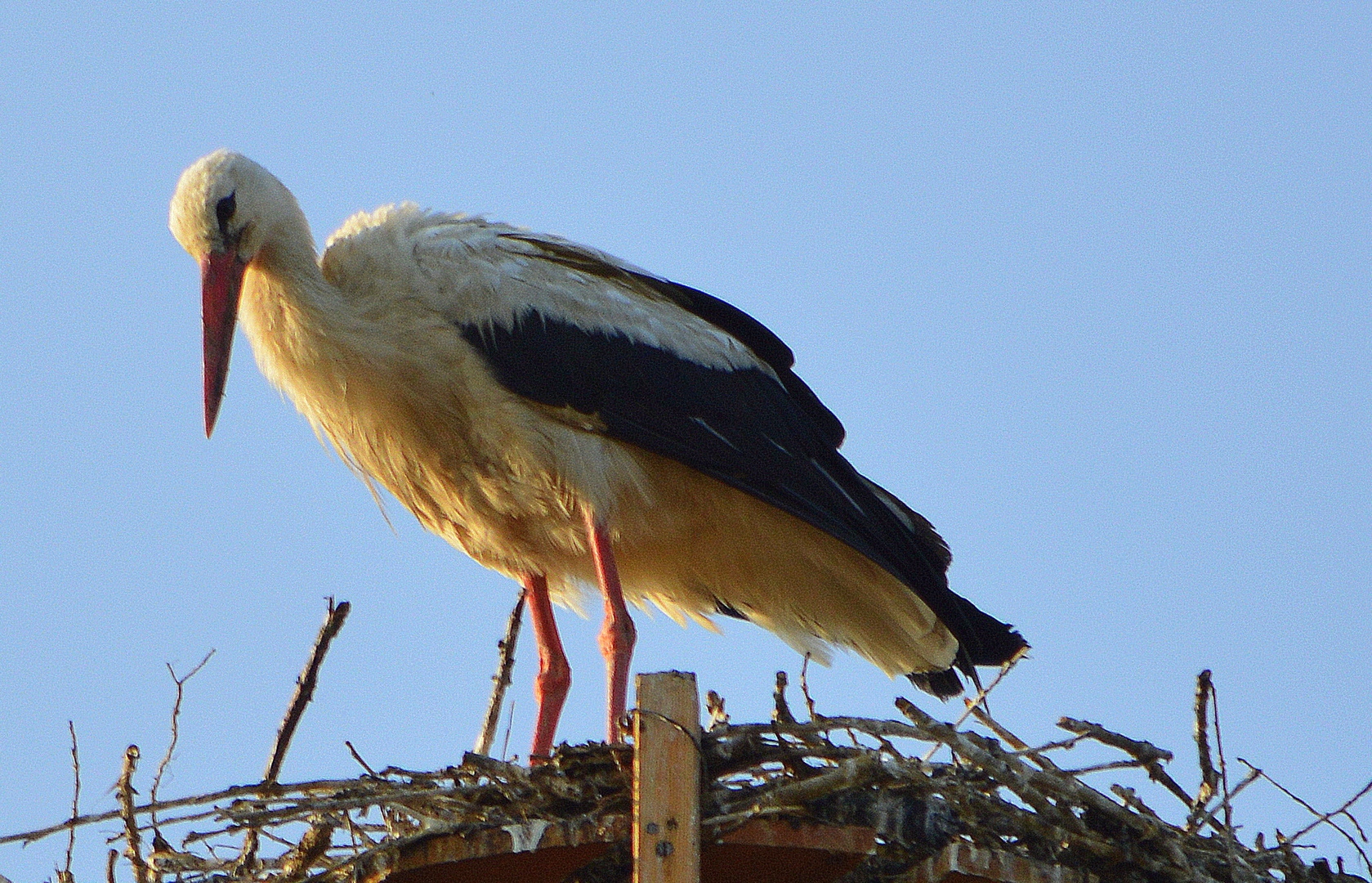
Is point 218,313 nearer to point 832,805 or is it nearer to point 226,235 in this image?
point 226,235

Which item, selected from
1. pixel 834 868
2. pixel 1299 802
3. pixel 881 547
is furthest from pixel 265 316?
pixel 1299 802

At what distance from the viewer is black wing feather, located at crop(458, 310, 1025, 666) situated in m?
5.34

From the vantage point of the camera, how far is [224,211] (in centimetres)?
559

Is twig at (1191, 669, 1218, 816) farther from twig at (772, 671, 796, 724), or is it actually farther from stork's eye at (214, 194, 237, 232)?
stork's eye at (214, 194, 237, 232)

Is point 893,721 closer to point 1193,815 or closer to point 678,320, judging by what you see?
point 1193,815

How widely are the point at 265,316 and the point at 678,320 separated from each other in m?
1.25

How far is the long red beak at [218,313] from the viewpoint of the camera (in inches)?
216

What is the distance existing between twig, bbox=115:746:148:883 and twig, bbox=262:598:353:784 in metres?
0.56

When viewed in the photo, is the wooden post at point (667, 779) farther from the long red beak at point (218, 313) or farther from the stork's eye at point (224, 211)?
the stork's eye at point (224, 211)

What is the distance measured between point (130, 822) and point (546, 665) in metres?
2.03

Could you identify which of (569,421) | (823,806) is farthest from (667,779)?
(569,421)

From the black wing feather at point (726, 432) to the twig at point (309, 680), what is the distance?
0.97 meters

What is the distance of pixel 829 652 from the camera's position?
234 inches

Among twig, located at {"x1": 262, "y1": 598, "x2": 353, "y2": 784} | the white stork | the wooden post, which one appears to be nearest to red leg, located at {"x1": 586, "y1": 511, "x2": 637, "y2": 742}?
the white stork
